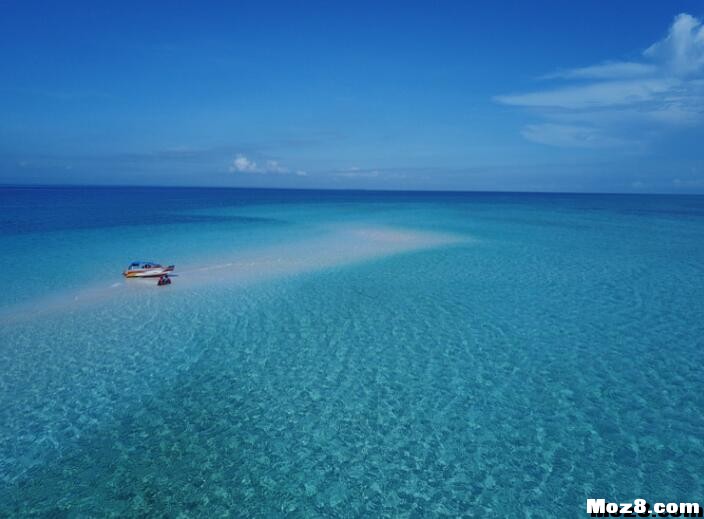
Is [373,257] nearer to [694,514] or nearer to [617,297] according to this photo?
[617,297]

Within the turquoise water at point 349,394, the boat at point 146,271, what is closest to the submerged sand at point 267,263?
the turquoise water at point 349,394

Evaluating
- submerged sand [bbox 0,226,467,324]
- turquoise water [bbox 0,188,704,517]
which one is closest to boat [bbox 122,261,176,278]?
submerged sand [bbox 0,226,467,324]

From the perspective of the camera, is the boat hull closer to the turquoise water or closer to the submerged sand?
the submerged sand

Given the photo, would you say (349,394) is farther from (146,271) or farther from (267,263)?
(267,263)

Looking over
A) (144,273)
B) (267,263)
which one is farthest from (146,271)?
(267,263)

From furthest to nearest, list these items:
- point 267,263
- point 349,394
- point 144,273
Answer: point 267,263 → point 144,273 → point 349,394

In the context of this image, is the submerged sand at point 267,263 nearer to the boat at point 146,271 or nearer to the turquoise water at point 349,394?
the turquoise water at point 349,394

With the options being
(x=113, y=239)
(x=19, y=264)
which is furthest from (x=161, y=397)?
(x=113, y=239)

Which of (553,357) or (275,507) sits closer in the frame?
(275,507)
